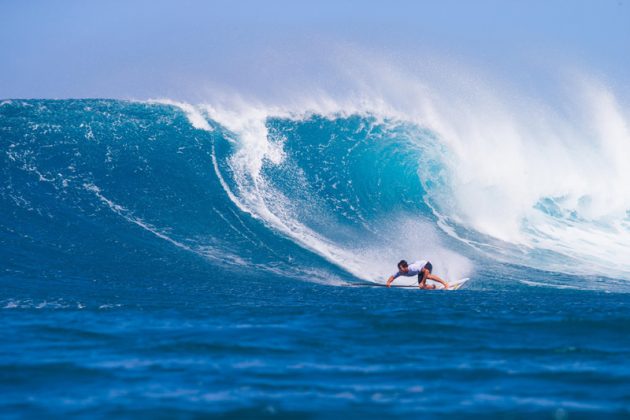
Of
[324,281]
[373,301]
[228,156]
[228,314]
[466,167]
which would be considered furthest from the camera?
[466,167]

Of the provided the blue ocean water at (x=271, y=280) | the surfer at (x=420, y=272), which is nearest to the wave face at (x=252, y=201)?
the blue ocean water at (x=271, y=280)

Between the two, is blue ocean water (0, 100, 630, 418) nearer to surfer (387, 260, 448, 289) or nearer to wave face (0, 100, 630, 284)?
wave face (0, 100, 630, 284)

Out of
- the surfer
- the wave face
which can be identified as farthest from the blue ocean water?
the surfer

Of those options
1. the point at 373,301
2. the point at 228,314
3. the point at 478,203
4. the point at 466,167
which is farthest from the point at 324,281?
the point at 466,167

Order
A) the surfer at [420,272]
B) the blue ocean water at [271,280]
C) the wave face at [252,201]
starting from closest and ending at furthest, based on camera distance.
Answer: the blue ocean water at [271,280] → the surfer at [420,272] → the wave face at [252,201]

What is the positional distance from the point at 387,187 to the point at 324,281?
695cm

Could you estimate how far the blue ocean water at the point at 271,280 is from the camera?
5.37 m

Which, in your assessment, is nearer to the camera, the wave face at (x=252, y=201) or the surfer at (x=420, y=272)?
the surfer at (x=420, y=272)

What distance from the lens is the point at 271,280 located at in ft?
42.9

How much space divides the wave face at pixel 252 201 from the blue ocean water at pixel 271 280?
70 mm

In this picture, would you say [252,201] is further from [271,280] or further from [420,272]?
[420,272]

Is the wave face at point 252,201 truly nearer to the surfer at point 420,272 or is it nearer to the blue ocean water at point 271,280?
the blue ocean water at point 271,280

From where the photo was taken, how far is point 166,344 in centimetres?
695

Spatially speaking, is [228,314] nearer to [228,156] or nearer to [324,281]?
[324,281]
